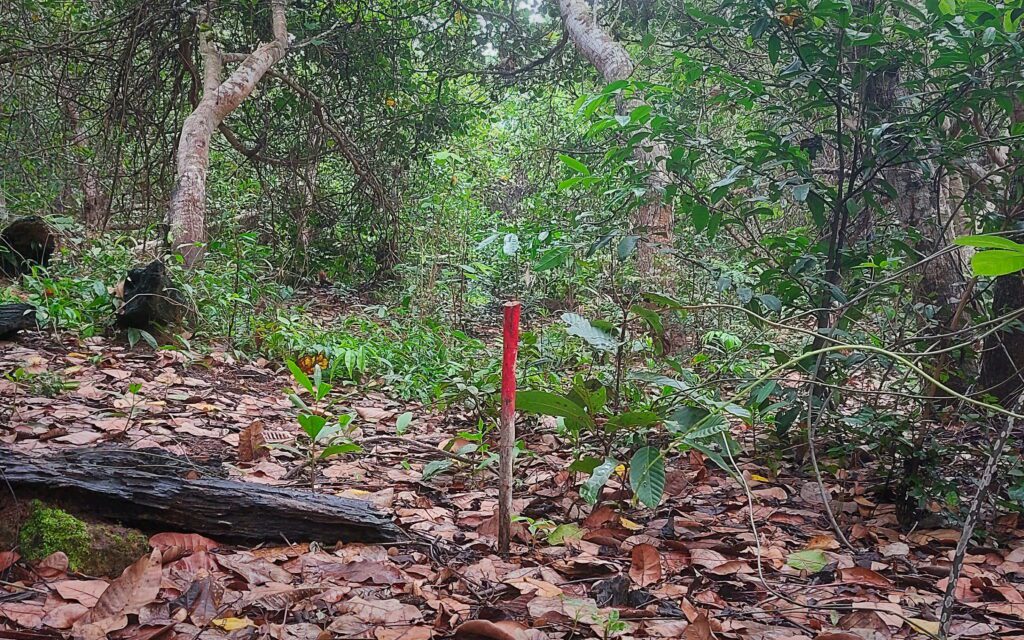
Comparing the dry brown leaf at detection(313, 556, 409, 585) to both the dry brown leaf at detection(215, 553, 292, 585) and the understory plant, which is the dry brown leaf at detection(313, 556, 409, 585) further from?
the understory plant

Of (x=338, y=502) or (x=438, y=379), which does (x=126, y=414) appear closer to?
(x=338, y=502)

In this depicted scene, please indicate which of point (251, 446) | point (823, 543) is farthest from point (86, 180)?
point (823, 543)

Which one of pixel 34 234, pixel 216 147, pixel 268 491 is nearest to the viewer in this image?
pixel 268 491

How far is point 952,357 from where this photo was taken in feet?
8.59

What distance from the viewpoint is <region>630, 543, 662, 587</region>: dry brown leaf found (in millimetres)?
1754

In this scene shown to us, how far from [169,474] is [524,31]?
644 centimetres

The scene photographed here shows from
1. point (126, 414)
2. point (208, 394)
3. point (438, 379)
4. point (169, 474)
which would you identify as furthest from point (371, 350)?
point (169, 474)

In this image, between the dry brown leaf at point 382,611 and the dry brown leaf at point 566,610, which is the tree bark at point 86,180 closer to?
the dry brown leaf at point 382,611

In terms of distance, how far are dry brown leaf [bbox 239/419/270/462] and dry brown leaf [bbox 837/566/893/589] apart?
180 cm

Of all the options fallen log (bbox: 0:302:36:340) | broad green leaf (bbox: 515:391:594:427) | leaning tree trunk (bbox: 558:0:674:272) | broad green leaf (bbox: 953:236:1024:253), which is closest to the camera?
broad green leaf (bbox: 953:236:1024:253)

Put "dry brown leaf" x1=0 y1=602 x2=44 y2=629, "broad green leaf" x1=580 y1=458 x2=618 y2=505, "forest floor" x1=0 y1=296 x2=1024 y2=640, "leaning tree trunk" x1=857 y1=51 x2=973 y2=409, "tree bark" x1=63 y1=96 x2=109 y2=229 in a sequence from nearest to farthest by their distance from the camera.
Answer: "dry brown leaf" x1=0 y1=602 x2=44 y2=629 < "forest floor" x1=0 y1=296 x2=1024 y2=640 < "broad green leaf" x1=580 y1=458 x2=618 y2=505 < "leaning tree trunk" x1=857 y1=51 x2=973 y2=409 < "tree bark" x1=63 y1=96 x2=109 y2=229

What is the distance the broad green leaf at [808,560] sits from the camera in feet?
6.11

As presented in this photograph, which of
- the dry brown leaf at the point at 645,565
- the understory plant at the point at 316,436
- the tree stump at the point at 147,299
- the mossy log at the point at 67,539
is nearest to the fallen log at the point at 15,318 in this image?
the tree stump at the point at 147,299

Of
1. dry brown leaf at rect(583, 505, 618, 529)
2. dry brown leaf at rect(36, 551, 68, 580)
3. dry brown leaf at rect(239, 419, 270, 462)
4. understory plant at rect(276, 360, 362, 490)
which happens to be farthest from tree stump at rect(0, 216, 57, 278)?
dry brown leaf at rect(583, 505, 618, 529)
